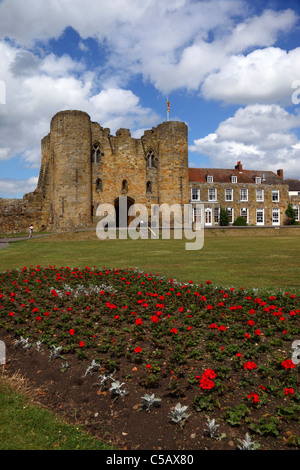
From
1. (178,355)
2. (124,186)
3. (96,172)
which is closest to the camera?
(178,355)

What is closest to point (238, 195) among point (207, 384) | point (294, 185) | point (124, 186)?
point (124, 186)

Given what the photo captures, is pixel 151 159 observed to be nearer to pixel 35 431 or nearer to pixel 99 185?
pixel 99 185

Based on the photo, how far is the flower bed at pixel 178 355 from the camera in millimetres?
3453

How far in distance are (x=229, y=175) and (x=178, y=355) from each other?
50942 mm

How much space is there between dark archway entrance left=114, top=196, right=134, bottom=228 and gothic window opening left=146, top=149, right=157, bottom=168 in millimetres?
5033

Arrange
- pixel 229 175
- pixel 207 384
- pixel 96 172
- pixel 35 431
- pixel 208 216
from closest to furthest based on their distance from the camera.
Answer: pixel 35 431 → pixel 207 384 → pixel 96 172 → pixel 208 216 → pixel 229 175

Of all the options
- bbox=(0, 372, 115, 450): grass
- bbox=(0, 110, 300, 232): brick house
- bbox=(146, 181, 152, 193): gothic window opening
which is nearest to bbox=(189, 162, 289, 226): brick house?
bbox=(0, 110, 300, 232): brick house

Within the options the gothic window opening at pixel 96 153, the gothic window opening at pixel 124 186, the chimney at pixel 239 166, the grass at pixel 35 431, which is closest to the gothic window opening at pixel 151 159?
the gothic window opening at pixel 124 186

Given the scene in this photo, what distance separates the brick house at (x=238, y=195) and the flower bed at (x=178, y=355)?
43091 mm

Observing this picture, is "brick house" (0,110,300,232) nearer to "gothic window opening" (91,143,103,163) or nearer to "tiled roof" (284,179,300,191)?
"gothic window opening" (91,143,103,163)

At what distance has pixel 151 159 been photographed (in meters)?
41.7

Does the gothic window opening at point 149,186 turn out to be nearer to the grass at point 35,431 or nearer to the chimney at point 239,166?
the chimney at point 239,166

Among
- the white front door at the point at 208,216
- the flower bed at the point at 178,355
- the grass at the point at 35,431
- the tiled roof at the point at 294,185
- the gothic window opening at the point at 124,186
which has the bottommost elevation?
the grass at the point at 35,431
